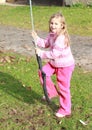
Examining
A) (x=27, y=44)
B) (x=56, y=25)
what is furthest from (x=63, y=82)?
(x=27, y=44)

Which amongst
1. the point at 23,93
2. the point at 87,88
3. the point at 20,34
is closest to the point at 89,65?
the point at 87,88

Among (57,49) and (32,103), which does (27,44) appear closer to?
(32,103)

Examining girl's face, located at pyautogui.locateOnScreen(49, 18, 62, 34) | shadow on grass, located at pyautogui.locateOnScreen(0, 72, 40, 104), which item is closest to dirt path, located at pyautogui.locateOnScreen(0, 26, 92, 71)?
shadow on grass, located at pyautogui.locateOnScreen(0, 72, 40, 104)

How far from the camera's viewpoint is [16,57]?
805 cm

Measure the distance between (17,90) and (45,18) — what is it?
7.18 meters

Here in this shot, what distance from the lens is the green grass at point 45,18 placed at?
11.6 metres

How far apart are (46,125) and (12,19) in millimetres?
8612

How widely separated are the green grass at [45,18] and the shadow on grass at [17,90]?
4692 mm

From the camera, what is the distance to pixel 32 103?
5.61 meters

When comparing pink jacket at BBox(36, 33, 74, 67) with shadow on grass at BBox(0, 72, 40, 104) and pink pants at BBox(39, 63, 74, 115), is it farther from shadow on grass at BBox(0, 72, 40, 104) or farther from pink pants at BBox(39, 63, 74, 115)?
shadow on grass at BBox(0, 72, 40, 104)

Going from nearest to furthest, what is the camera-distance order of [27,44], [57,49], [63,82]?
[57,49], [63,82], [27,44]

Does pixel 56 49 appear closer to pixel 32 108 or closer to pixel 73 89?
pixel 32 108

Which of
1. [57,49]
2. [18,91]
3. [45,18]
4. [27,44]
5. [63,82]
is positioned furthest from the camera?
[45,18]

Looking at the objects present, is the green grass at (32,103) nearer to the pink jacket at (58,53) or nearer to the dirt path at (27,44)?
the pink jacket at (58,53)
